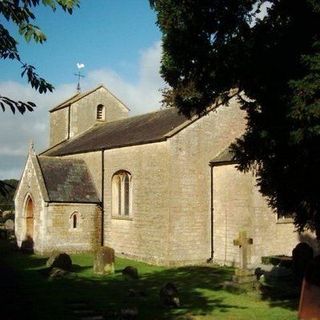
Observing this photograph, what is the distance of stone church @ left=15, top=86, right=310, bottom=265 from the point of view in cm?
2227

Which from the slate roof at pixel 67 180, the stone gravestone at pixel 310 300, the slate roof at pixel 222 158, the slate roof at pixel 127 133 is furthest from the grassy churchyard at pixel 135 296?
the slate roof at pixel 127 133

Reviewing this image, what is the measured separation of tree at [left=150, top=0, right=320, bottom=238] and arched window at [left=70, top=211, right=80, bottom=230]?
55.4 feet

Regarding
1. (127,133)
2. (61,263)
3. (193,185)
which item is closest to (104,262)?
(61,263)

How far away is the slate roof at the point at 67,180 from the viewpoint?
27.0 m

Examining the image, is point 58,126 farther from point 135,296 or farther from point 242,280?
point 242,280

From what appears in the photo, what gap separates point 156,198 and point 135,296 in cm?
904

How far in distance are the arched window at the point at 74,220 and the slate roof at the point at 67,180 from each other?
83 cm

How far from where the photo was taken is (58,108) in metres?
39.7

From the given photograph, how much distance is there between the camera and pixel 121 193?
26797 mm

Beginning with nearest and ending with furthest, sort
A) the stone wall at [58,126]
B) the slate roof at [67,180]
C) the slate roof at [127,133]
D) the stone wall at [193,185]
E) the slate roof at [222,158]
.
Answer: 1. the stone wall at [193,185]
2. the slate roof at [222,158]
3. the slate roof at [127,133]
4. the slate roof at [67,180]
5. the stone wall at [58,126]

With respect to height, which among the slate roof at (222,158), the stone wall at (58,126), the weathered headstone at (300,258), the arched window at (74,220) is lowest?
the weathered headstone at (300,258)

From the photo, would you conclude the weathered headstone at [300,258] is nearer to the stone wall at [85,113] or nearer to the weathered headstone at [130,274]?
the weathered headstone at [130,274]

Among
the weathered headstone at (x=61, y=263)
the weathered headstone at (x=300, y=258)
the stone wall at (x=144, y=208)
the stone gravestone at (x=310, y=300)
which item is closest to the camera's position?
the stone gravestone at (x=310, y=300)

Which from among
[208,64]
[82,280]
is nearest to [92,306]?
[82,280]
